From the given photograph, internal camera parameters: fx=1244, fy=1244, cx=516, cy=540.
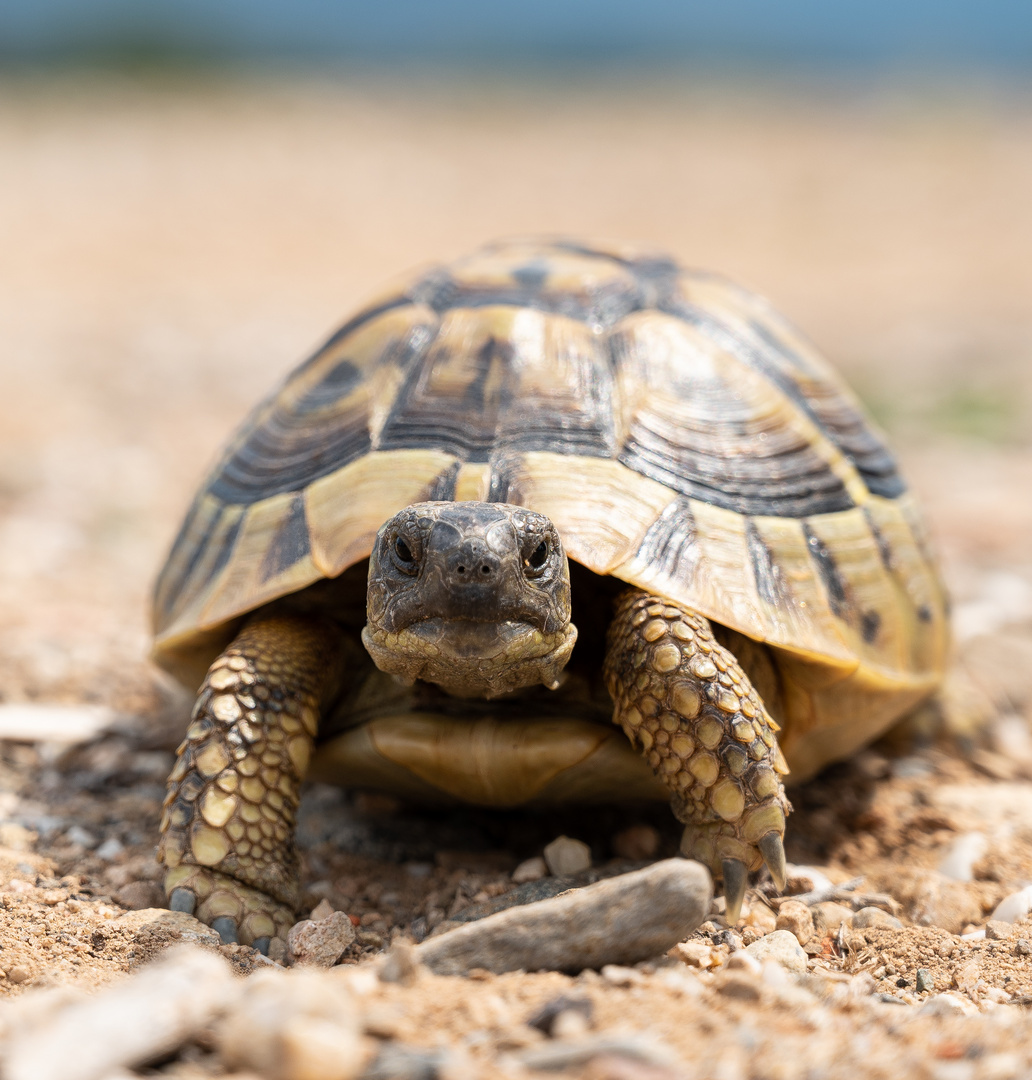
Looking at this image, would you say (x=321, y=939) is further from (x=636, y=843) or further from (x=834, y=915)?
(x=834, y=915)

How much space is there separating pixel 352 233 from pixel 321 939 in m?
15.4

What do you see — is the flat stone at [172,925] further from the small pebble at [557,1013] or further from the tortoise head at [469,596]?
the small pebble at [557,1013]

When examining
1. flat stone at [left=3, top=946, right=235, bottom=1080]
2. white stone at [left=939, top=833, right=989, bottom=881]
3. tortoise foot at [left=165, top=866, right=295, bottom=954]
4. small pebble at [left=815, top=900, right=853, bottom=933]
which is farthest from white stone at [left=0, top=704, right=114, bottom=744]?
white stone at [left=939, top=833, right=989, bottom=881]

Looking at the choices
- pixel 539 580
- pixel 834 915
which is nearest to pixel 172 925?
pixel 539 580

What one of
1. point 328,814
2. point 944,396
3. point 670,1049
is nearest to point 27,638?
point 328,814

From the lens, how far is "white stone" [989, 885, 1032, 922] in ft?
8.73

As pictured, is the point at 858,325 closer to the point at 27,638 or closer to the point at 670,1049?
the point at 27,638

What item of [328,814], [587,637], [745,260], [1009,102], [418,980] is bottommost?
[328,814]

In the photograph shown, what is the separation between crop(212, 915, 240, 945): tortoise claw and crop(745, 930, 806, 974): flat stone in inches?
40.3

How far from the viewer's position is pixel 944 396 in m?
8.96

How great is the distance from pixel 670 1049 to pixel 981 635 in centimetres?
313

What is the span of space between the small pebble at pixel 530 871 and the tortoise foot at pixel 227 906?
1.64 feet

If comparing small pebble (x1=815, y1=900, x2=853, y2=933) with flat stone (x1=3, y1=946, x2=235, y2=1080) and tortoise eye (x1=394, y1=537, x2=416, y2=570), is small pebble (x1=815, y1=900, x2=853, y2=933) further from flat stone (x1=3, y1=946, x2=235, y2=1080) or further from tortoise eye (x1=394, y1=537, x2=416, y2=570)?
flat stone (x1=3, y1=946, x2=235, y2=1080)

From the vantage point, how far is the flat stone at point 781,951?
7.73 feet
